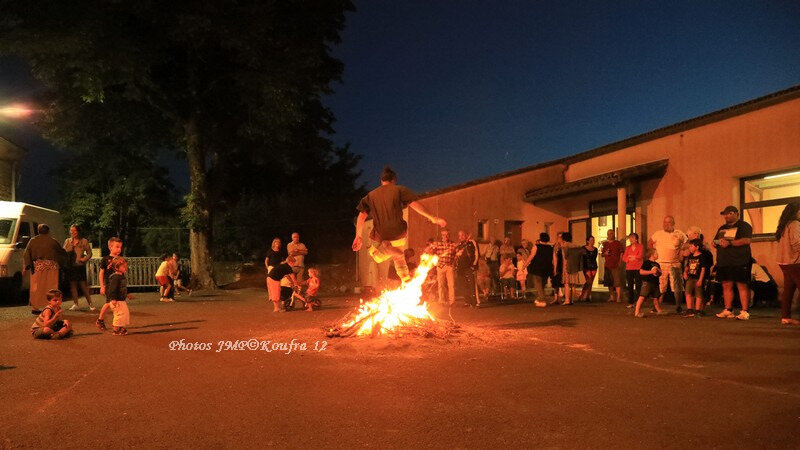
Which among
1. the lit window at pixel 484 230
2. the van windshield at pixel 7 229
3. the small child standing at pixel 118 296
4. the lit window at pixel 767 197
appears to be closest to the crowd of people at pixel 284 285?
the small child standing at pixel 118 296

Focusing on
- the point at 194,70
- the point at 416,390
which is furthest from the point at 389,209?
the point at 194,70

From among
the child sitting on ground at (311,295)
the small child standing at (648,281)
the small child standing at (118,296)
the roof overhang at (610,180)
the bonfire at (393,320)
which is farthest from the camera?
the roof overhang at (610,180)

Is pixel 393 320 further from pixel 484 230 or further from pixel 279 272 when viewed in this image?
pixel 484 230

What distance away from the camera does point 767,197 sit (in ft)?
41.4

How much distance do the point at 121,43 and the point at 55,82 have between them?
4.07m

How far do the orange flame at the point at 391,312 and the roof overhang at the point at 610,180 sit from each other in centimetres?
909

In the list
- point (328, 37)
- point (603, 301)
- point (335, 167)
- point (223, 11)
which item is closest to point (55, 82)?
point (223, 11)

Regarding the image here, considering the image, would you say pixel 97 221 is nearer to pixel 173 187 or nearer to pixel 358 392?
pixel 173 187

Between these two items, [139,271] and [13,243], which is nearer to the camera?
[13,243]

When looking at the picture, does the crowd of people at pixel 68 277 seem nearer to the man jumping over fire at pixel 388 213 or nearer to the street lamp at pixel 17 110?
the man jumping over fire at pixel 388 213

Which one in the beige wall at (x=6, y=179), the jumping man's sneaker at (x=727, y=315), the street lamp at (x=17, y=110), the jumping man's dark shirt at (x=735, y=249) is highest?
the street lamp at (x=17, y=110)

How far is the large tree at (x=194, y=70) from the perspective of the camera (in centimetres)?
1794

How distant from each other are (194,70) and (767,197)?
19.1 metres

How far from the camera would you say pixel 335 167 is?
30828 millimetres
